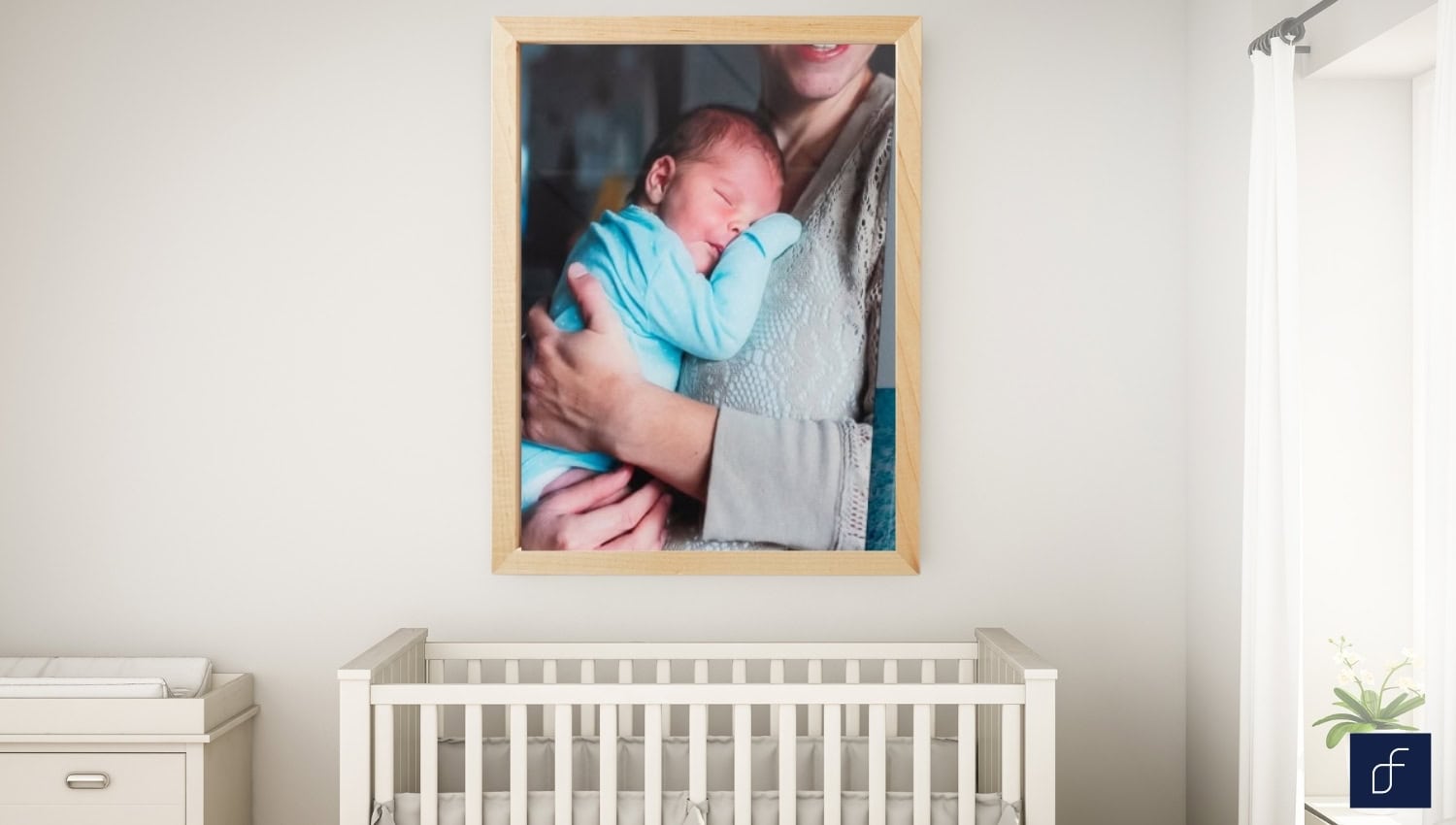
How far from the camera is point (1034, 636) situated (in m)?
2.59

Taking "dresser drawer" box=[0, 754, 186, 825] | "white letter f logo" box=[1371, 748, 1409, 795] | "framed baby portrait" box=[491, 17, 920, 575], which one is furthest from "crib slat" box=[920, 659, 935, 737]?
"dresser drawer" box=[0, 754, 186, 825]

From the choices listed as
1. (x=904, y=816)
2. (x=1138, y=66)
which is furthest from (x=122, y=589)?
(x=1138, y=66)

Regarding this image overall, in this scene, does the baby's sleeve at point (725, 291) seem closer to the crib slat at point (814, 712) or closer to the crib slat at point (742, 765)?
the crib slat at point (814, 712)

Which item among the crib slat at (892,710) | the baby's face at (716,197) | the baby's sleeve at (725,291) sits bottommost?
the crib slat at (892,710)

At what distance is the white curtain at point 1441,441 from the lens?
1.59 meters

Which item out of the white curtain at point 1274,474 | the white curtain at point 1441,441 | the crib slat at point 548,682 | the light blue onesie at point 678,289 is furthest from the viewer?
the light blue onesie at point 678,289

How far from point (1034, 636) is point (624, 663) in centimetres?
94

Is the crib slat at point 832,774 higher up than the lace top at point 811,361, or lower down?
lower down

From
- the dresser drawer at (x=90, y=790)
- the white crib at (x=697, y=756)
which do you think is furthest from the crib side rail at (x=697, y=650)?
the dresser drawer at (x=90, y=790)

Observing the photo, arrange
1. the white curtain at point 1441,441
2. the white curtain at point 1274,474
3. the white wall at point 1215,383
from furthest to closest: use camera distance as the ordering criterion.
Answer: the white wall at point 1215,383
the white curtain at point 1274,474
the white curtain at point 1441,441

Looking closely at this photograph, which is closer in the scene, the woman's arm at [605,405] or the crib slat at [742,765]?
the crib slat at [742,765]

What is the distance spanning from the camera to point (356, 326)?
102 inches

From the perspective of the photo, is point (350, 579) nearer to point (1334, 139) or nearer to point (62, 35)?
point (62, 35)

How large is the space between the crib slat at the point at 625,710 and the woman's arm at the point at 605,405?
0.41 metres
